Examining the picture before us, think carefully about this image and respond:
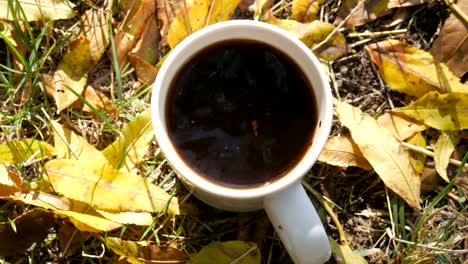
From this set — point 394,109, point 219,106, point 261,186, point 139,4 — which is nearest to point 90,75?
point 139,4

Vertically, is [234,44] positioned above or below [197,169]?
above

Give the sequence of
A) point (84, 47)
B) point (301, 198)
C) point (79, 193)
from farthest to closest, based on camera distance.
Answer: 1. point (84, 47)
2. point (79, 193)
3. point (301, 198)

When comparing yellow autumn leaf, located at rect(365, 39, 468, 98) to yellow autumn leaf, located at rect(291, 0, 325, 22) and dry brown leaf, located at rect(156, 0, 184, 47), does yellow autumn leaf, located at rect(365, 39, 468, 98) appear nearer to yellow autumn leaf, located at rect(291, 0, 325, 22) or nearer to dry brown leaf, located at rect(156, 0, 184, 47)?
yellow autumn leaf, located at rect(291, 0, 325, 22)

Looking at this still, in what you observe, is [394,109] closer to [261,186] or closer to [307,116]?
[307,116]

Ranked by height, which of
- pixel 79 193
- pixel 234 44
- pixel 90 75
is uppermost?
pixel 234 44

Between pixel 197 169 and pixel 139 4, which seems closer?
pixel 197 169

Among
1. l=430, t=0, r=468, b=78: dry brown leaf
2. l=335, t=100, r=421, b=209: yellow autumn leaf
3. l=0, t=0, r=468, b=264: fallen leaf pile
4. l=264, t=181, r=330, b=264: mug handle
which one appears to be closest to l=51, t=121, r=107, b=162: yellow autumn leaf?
l=0, t=0, r=468, b=264: fallen leaf pile
